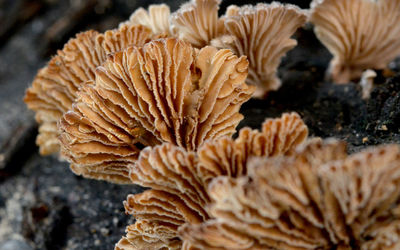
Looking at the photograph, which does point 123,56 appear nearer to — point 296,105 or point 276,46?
point 276,46

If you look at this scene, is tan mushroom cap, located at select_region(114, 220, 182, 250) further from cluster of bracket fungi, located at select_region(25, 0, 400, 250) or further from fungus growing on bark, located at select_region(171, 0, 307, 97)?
fungus growing on bark, located at select_region(171, 0, 307, 97)

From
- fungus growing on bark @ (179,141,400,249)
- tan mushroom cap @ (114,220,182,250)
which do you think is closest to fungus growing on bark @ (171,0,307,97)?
fungus growing on bark @ (179,141,400,249)

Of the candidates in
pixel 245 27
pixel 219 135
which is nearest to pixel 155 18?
pixel 245 27

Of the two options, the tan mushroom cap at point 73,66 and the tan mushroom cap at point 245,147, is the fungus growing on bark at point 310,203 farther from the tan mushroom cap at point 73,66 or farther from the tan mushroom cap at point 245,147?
the tan mushroom cap at point 73,66

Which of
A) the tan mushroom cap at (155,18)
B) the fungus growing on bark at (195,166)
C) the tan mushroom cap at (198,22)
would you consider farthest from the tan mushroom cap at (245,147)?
the tan mushroom cap at (155,18)

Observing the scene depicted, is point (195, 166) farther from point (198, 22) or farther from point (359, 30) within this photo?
point (359, 30)

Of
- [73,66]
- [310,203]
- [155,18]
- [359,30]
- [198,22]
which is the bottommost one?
[310,203]

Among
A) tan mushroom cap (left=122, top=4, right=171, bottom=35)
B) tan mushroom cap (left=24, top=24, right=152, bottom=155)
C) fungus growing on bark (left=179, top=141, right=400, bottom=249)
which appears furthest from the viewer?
tan mushroom cap (left=122, top=4, right=171, bottom=35)
